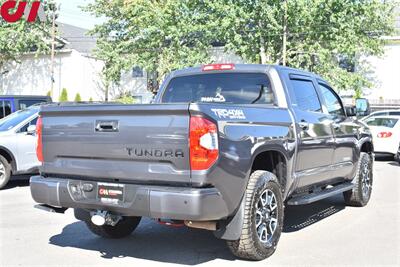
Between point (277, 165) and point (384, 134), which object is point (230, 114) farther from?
point (384, 134)

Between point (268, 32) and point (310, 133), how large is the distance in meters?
22.6

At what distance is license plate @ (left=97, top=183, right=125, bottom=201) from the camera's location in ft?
15.2

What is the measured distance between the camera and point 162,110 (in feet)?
14.6

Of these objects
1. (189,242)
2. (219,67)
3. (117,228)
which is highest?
(219,67)

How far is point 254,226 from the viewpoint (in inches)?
194

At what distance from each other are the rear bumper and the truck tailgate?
0.10 m

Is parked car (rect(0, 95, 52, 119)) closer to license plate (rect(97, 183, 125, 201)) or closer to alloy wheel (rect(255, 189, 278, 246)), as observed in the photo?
license plate (rect(97, 183, 125, 201))

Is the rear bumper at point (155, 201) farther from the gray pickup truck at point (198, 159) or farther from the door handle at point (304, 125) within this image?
the door handle at point (304, 125)

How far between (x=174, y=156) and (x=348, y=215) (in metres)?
4.03

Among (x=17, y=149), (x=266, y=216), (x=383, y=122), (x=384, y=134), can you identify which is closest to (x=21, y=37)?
(x=383, y=122)

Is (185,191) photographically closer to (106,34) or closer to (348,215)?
(348,215)

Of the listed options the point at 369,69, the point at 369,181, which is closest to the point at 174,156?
the point at 369,181

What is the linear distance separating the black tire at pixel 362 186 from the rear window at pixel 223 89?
2.82 metres

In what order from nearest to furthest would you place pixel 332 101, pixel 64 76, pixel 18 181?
pixel 332 101
pixel 18 181
pixel 64 76
